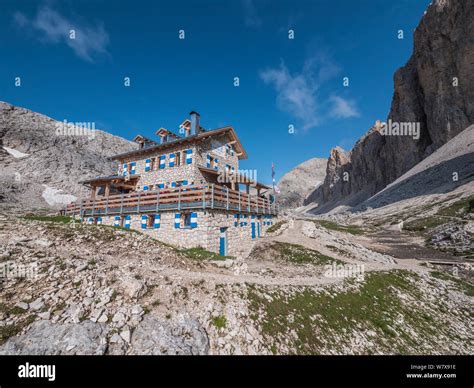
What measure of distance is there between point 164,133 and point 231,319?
25.8 m

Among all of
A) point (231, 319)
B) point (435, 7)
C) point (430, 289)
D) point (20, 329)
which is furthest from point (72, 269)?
point (435, 7)

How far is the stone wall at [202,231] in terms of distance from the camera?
679 inches

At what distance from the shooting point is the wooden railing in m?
17.6

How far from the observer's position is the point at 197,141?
25312 millimetres

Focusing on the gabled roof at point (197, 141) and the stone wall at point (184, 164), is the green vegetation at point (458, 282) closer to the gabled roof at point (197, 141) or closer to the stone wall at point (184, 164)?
the stone wall at point (184, 164)

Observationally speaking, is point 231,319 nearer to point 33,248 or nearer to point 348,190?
point 33,248

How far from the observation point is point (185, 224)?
18.5 m

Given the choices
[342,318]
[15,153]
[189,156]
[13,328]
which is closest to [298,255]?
[342,318]

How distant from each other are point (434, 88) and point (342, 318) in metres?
102

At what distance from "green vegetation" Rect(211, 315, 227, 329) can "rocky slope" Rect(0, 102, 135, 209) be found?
2238 inches

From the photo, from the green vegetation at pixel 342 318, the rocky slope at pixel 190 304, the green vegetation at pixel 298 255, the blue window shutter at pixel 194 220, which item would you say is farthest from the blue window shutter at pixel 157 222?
the green vegetation at pixel 342 318

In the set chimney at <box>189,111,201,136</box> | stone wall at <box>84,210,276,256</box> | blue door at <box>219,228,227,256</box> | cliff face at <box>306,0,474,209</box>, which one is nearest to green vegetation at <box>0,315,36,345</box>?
stone wall at <box>84,210,276,256</box>

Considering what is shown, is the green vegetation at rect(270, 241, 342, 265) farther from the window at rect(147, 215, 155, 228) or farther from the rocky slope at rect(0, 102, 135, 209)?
the rocky slope at rect(0, 102, 135, 209)

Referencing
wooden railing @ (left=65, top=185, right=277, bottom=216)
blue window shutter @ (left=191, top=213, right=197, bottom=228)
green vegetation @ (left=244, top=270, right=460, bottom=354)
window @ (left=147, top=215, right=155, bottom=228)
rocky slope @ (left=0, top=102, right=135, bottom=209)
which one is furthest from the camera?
rocky slope @ (left=0, top=102, right=135, bottom=209)
